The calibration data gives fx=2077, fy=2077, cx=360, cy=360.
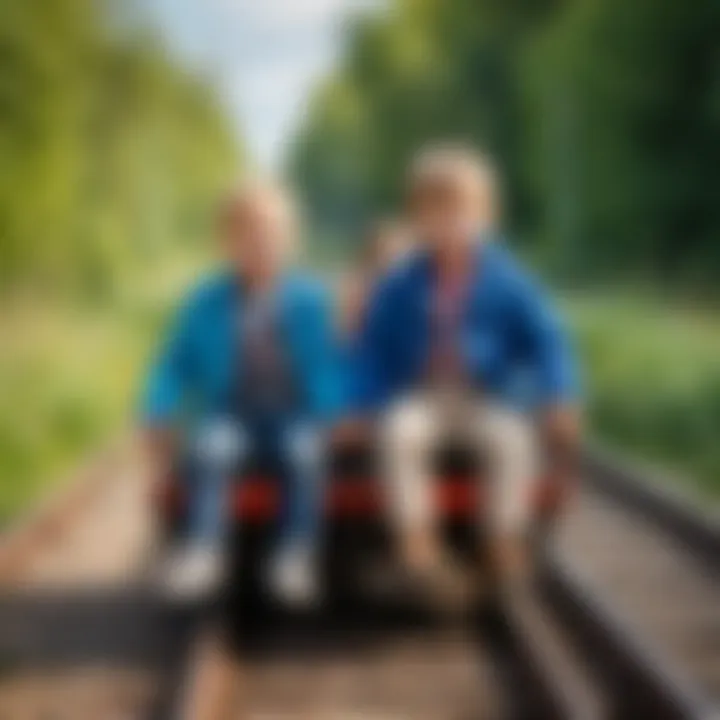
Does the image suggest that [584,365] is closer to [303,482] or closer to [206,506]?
[303,482]

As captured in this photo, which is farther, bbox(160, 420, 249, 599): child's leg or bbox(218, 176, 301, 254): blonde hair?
bbox(160, 420, 249, 599): child's leg

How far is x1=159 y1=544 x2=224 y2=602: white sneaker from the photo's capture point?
2900 mm

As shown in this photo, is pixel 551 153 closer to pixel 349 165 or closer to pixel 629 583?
pixel 349 165

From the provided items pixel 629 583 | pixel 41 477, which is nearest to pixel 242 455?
pixel 41 477

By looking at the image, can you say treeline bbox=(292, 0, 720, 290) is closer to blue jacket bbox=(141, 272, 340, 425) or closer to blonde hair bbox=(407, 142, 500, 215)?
blonde hair bbox=(407, 142, 500, 215)

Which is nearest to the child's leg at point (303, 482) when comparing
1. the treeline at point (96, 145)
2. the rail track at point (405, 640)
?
the rail track at point (405, 640)

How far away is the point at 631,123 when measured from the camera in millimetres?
2512

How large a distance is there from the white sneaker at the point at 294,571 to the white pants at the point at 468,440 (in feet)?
0.47

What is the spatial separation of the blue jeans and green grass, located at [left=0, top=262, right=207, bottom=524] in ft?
0.45

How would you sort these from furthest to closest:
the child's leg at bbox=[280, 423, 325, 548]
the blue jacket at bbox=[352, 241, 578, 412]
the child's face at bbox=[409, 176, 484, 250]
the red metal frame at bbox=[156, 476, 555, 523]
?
the red metal frame at bbox=[156, 476, 555, 523] → the child's leg at bbox=[280, 423, 325, 548] → the blue jacket at bbox=[352, 241, 578, 412] → the child's face at bbox=[409, 176, 484, 250]

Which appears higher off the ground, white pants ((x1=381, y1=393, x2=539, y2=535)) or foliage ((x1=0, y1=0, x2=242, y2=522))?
foliage ((x1=0, y1=0, x2=242, y2=522))

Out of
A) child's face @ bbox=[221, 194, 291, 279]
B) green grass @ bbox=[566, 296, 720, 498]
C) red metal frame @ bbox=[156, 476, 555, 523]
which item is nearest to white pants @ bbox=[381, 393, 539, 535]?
red metal frame @ bbox=[156, 476, 555, 523]

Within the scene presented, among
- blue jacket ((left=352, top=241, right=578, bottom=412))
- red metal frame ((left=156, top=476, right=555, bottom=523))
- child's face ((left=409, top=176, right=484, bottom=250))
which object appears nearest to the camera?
child's face ((left=409, top=176, right=484, bottom=250))

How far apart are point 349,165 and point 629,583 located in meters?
1.11
